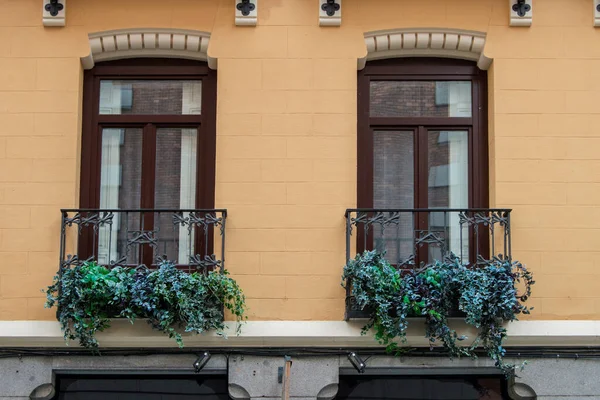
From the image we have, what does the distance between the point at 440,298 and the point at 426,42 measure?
2.84 metres

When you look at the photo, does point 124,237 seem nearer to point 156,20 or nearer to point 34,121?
point 34,121

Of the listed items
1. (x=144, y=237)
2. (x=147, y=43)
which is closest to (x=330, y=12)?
(x=147, y=43)

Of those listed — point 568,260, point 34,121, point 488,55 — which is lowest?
point 568,260

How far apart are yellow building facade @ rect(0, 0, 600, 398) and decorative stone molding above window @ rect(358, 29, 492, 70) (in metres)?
0.02

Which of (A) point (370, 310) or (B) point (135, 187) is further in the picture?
(B) point (135, 187)

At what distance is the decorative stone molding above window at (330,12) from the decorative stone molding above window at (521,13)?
6.04 ft

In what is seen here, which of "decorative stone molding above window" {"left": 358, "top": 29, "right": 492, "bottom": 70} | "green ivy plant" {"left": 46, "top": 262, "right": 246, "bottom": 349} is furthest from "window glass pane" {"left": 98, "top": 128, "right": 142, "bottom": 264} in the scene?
"decorative stone molding above window" {"left": 358, "top": 29, "right": 492, "bottom": 70}

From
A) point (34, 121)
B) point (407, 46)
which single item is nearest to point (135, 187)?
point (34, 121)

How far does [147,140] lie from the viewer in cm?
961

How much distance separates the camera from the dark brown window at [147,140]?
31.2 feet

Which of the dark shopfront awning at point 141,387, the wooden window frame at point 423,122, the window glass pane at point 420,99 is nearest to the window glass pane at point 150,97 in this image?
the wooden window frame at point 423,122

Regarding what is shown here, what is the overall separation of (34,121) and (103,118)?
0.74 m

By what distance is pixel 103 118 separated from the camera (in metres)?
9.64

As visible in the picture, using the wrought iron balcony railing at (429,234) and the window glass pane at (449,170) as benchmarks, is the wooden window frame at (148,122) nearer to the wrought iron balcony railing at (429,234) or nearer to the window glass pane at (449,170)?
the wrought iron balcony railing at (429,234)
